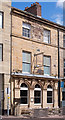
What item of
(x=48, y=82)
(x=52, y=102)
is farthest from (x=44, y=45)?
(x=52, y=102)

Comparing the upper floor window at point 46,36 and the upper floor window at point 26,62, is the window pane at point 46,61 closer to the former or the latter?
the upper floor window at point 46,36

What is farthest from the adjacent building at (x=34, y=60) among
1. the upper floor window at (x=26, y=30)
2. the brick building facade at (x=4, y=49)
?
the brick building facade at (x=4, y=49)

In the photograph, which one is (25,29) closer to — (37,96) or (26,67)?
(26,67)

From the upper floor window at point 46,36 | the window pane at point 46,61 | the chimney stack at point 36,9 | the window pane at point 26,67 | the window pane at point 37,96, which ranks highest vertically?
the chimney stack at point 36,9

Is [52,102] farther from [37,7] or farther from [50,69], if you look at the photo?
[37,7]

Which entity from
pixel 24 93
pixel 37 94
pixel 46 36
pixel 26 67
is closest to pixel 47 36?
pixel 46 36

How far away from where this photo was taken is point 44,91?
22.1 m

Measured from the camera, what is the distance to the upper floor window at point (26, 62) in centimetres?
2100

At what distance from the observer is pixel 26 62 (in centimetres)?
2120

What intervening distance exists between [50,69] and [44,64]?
1014mm

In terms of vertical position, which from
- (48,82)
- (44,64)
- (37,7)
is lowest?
(48,82)

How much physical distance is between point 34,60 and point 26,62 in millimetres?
953

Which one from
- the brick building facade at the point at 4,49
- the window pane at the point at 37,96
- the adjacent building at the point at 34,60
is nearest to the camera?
the brick building facade at the point at 4,49

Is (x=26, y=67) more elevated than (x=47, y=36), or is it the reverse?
(x=47, y=36)
